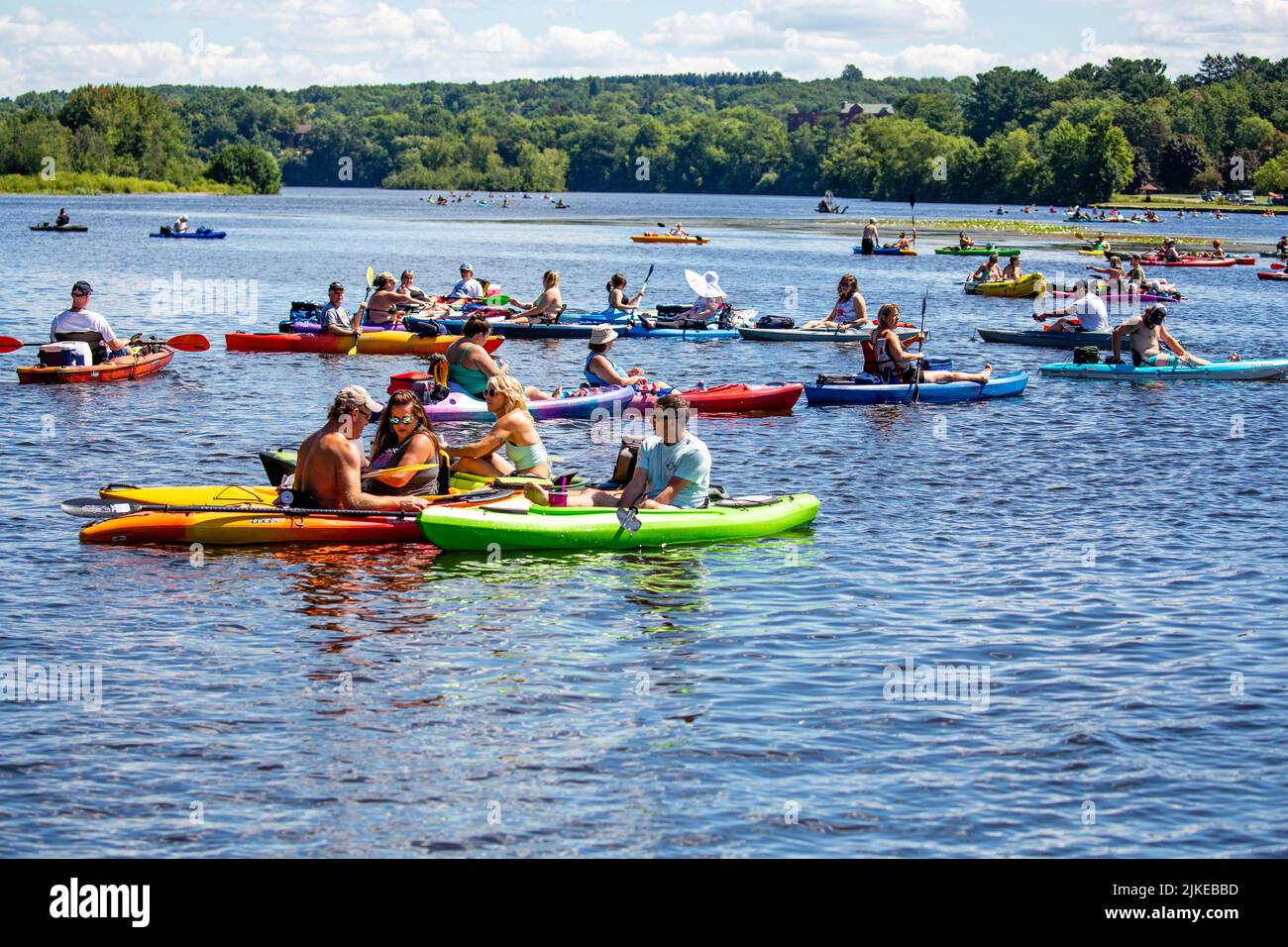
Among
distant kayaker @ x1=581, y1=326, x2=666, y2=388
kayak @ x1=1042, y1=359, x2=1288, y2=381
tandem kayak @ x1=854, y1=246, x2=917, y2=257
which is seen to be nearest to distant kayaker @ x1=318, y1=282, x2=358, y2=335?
distant kayaker @ x1=581, y1=326, x2=666, y2=388

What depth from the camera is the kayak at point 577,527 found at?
1644 cm

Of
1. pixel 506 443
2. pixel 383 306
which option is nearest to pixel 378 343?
pixel 383 306

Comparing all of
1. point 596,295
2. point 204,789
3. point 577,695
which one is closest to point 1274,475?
point 577,695

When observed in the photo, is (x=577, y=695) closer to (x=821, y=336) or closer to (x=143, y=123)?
(x=821, y=336)

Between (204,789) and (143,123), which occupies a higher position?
(143,123)

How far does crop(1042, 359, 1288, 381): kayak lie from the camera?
32000mm

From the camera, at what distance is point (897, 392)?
28688 millimetres

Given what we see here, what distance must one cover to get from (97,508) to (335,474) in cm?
270

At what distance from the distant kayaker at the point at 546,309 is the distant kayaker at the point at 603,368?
31.1ft

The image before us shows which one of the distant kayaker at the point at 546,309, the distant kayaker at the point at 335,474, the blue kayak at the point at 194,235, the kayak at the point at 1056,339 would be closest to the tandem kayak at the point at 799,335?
the kayak at the point at 1056,339
